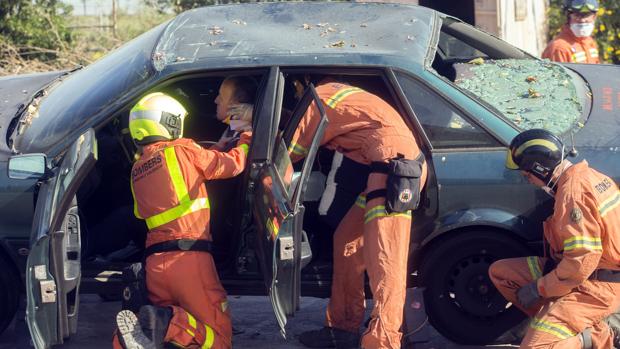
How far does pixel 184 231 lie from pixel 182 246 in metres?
0.08

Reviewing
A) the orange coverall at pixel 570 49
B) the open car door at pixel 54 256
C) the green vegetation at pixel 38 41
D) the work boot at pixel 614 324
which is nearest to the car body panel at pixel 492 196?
the work boot at pixel 614 324

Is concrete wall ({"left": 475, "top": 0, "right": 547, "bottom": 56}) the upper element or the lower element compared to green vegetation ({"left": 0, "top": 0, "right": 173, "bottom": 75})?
upper

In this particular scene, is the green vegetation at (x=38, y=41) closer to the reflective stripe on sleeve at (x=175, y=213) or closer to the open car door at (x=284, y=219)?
the reflective stripe on sleeve at (x=175, y=213)

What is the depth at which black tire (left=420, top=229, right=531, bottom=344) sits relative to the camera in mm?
5312

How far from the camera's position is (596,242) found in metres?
4.79

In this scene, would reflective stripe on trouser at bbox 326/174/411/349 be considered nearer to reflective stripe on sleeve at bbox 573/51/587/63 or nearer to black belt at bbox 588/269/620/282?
black belt at bbox 588/269/620/282

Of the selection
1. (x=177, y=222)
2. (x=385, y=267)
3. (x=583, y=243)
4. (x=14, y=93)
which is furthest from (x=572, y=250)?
(x=14, y=93)

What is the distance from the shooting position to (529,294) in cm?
507

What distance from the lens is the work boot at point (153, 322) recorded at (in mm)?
5160

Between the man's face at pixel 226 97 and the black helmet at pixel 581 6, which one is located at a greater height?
the man's face at pixel 226 97

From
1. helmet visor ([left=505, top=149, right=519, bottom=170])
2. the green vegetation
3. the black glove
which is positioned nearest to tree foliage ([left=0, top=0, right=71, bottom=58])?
the green vegetation

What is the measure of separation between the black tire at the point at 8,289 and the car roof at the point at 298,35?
4.24 feet

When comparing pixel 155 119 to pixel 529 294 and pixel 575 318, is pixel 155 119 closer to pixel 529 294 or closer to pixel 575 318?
pixel 529 294

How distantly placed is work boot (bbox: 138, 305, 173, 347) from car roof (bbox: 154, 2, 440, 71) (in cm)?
121
